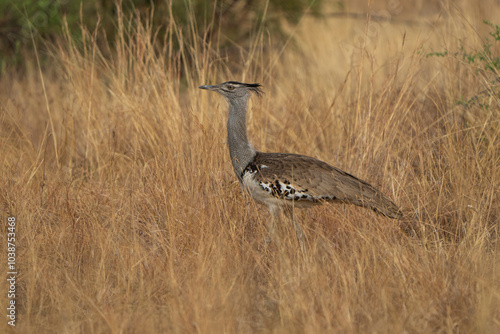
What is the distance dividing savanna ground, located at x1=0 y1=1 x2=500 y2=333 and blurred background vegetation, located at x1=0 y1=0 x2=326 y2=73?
141cm

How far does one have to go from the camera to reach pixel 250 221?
3.54 meters

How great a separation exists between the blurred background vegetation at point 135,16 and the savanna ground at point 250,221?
4.63 ft

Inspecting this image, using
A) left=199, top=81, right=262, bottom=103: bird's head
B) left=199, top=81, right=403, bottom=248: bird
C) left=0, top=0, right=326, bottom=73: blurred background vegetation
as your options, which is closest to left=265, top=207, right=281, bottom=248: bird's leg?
left=199, top=81, right=403, bottom=248: bird

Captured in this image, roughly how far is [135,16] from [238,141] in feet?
10.5

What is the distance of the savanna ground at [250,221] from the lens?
8.52ft

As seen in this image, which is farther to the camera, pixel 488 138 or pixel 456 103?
pixel 456 103

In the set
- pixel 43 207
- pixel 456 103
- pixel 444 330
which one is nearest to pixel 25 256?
pixel 43 207

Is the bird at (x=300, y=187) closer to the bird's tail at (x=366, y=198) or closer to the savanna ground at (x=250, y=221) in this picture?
the bird's tail at (x=366, y=198)

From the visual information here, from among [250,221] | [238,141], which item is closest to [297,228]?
[250,221]

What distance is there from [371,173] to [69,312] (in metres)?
2.03

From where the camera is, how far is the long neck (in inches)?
142

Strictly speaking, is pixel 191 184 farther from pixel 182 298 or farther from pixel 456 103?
pixel 456 103

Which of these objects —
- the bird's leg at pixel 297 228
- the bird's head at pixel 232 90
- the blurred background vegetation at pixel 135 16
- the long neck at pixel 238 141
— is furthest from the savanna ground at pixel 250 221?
the blurred background vegetation at pixel 135 16

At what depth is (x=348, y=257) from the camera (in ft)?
9.80
